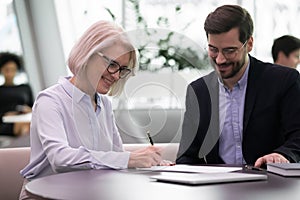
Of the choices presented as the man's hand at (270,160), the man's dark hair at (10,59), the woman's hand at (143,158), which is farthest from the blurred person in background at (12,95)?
the man's hand at (270,160)

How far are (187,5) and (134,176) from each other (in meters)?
4.39

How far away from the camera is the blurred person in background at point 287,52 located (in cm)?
450

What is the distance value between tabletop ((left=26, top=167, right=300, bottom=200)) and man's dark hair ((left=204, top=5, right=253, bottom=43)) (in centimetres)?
86

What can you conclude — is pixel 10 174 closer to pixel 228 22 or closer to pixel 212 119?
pixel 212 119

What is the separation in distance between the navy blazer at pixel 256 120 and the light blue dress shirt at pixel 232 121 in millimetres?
21

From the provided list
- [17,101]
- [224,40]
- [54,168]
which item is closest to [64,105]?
[54,168]

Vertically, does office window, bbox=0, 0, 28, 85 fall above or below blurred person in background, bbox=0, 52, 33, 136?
above

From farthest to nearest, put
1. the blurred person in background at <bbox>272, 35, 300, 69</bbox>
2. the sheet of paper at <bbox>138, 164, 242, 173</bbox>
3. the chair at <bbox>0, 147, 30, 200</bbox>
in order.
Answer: the blurred person in background at <bbox>272, 35, 300, 69</bbox>, the chair at <bbox>0, 147, 30, 200</bbox>, the sheet of paper at <bbox>138, 164, 242, 173</bbox>

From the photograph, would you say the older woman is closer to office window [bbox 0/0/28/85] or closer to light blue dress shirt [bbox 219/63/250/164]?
light blue dress shirt [bbox 219/63/250/164]

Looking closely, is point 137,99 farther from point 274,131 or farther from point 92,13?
point 92,13

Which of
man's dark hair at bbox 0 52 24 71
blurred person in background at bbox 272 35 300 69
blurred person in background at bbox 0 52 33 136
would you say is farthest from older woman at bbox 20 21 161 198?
man's dark hair at bbox 0 52 24 71

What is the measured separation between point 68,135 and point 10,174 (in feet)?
2.07

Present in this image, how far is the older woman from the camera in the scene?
2270 mm

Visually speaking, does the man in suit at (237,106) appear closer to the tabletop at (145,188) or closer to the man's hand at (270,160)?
the man's hand at (270,160)
